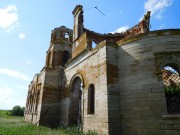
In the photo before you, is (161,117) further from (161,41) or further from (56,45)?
(56,45)

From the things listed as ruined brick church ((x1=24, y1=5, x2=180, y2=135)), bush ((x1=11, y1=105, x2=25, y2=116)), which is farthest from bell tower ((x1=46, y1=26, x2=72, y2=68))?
bush ((x1=11, y1=105, x2=25, y2=116))

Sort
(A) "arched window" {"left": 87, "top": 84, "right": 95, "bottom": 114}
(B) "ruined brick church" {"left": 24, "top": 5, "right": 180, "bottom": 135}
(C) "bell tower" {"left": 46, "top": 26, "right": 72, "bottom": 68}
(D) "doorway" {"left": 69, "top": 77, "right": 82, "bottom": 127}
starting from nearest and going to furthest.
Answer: (B) "ruined brick church" {"left": 24, "top": 5, "right": 180, "bottom": 135}, (A) "arched window" {"left": 87, "top": 84, "right": 95, "bottom": 114}, (D) "doorway" {"left": 69, "top": 77, "right": 82, "bottom": 127}, (C) "bell tower" {"left": 46, "top": 26, "right": 72, "bottom": 68}

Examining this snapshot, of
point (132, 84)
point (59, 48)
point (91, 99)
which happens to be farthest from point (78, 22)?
point (132, 84)

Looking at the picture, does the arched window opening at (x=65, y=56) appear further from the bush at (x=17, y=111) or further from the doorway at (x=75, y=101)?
the bush at (x=17, y=111)

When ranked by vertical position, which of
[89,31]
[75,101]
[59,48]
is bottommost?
[75,101]

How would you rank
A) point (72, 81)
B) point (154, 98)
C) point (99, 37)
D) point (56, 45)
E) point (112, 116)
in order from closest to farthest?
1. point (154, 98)
2. point (112, 116)
3. point (72, 81)
4. point (99, 37)
5. point (56, 45)

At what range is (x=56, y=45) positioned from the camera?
17.1 meters

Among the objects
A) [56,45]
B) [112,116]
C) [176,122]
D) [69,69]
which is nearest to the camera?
[176,122]

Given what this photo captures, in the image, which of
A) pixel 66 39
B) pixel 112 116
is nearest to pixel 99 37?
pixel 66 39

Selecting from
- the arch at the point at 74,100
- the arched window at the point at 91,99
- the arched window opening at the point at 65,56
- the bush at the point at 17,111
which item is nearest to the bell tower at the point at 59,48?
the arched window opening at the point at 65,56

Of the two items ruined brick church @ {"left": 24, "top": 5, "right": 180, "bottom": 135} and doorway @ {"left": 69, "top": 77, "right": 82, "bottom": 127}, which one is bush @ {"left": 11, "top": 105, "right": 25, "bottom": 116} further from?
ruined brick church @ {"left": 24, "top": 5, "right": 180, "bottom": 135}

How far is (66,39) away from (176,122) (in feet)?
47.4

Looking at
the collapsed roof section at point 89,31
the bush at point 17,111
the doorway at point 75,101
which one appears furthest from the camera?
the bush at point 17,111

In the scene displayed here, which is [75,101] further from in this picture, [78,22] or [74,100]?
[78,22]
